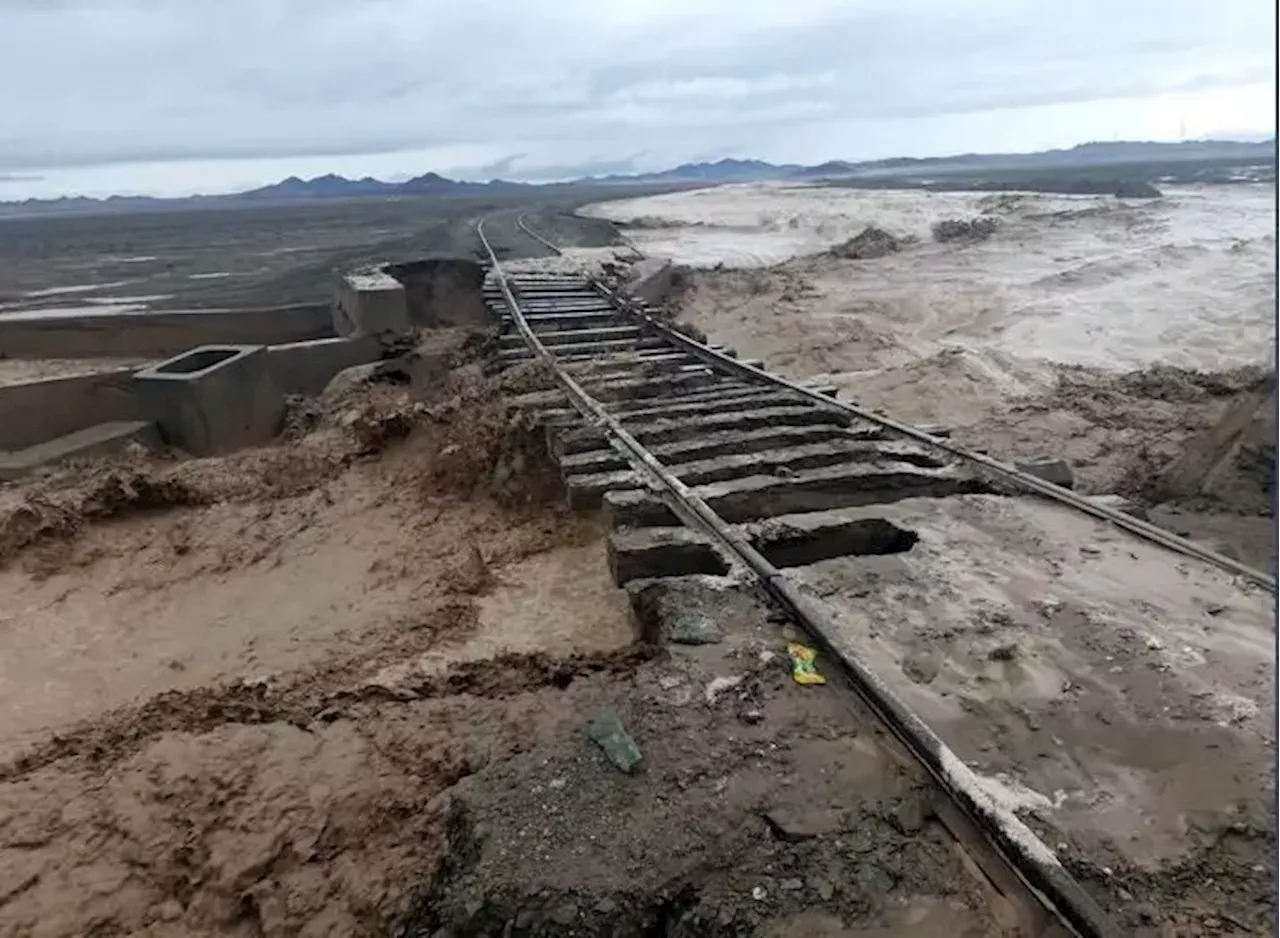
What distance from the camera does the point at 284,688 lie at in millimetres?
4203

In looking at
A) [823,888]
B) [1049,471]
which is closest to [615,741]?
[823,888]

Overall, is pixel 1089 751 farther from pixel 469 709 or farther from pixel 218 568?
pixel 218 568

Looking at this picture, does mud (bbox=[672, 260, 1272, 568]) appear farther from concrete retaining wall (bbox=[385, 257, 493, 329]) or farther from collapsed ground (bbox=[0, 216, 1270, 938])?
concrete retaining wall (bbox=[385, 257, 493, 329])

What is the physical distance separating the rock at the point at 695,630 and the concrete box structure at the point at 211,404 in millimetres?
7383

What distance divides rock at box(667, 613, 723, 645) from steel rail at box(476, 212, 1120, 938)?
31cm

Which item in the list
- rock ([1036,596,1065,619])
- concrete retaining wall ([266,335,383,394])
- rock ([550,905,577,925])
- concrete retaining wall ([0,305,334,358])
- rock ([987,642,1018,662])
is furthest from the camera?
concrete retaining wall ([0,305,334,358])

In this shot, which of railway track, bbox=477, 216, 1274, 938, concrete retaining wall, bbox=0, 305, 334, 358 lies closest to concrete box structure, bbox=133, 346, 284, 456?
railway track, bbox=477, 216, 1274, 938

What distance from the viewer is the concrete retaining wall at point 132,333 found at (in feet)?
47.9

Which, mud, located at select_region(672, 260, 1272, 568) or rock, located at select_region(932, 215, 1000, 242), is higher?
mud, located at select_region(672, 260, 1272, 568)

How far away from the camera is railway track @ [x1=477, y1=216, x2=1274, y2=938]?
9.26ft

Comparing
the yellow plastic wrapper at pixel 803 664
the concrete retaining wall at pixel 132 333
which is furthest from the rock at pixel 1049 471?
the concrete retaining wall at pixel 132 333

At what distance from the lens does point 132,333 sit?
14781 millimetres

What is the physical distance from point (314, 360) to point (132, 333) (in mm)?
4772

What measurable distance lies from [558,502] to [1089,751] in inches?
144
